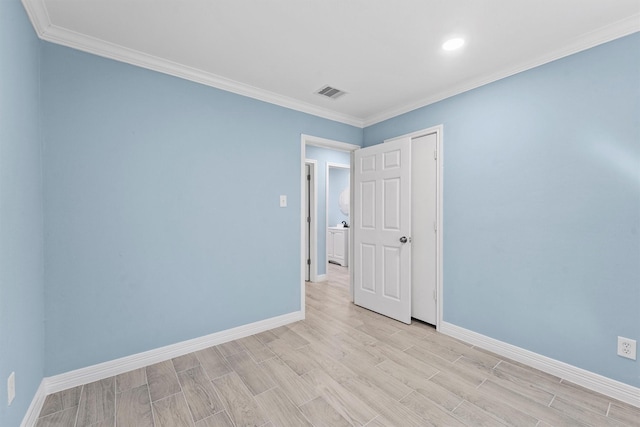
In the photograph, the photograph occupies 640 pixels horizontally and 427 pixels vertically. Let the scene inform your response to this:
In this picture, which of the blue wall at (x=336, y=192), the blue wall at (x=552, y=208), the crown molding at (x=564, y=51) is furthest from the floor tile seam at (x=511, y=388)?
the blue wall at (x=336, y=192)

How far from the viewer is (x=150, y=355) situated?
2219mm

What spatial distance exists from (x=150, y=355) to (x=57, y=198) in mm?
1407

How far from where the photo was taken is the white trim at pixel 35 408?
59.9 inches

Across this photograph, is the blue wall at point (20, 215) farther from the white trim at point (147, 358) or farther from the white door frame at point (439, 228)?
the white door frame at point (439, 228)

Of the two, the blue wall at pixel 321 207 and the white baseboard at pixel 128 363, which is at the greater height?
the blue wall at pixel 321 207

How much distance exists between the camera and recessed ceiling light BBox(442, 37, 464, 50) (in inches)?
78.5

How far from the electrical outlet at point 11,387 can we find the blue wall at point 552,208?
128 inches

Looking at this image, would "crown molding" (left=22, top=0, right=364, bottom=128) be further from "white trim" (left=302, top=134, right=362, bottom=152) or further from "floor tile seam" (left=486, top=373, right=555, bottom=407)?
"floor tile seam" (left=486, top=373, right=555, bottom=407)

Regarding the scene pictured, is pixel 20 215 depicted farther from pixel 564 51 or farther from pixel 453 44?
pixel 564 51

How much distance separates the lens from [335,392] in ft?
6.20

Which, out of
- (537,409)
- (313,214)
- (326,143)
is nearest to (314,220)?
(313,214)

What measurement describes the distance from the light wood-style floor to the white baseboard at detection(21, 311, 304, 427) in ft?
0.18

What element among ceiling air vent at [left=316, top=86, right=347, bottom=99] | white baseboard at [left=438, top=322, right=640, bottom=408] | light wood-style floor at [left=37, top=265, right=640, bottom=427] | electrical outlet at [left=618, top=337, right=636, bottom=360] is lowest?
light wood-style floor at [left=37, top=265, right=640, bottom=427]

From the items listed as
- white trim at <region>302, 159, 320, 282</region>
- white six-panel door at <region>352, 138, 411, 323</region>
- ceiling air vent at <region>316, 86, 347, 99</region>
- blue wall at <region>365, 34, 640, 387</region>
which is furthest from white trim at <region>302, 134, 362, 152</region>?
blue wall at <region>365, 34, 640, 387</region>
